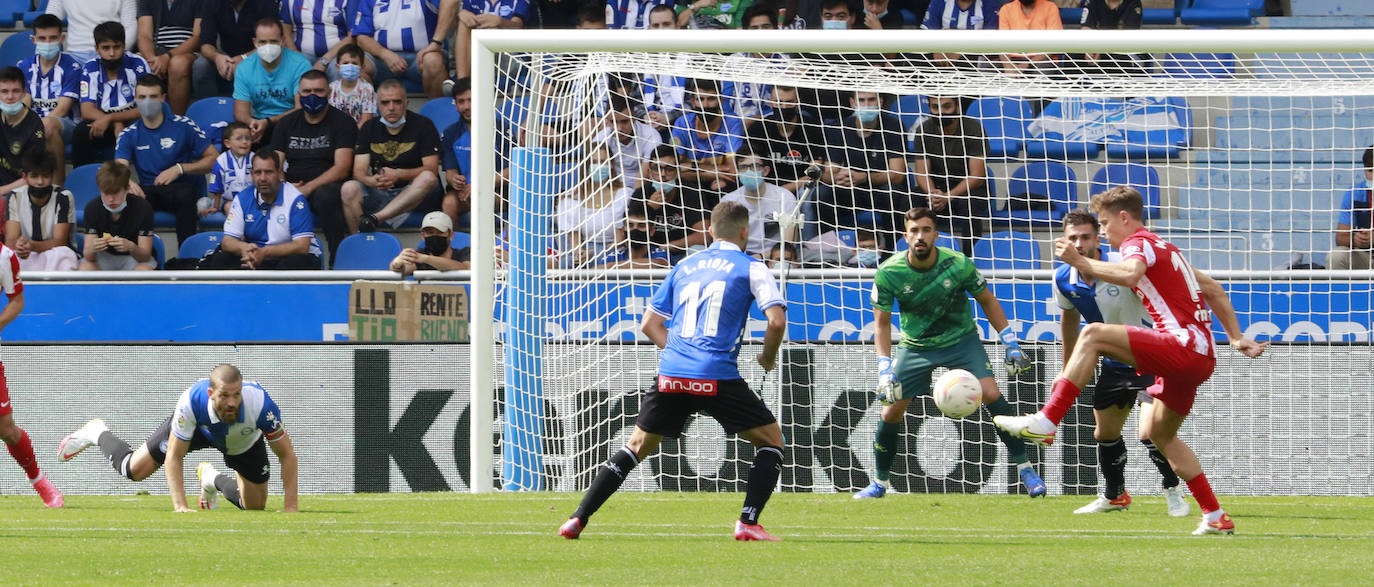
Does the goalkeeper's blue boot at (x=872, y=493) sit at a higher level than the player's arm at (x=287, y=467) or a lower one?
lower

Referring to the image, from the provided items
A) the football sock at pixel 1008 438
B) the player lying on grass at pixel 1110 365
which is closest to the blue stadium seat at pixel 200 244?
the football sock at pixel 1008 438

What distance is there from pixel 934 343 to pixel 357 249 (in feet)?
18.4

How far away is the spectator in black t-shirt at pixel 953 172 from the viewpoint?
12195 mm

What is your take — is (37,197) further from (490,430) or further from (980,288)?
(980,288)

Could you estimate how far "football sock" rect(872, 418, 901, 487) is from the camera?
33.0 ft

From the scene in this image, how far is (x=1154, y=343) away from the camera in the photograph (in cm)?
710

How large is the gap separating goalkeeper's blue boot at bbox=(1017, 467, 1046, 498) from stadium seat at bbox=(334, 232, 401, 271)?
5752 millimetres

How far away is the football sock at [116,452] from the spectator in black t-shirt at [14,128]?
5.01 meters

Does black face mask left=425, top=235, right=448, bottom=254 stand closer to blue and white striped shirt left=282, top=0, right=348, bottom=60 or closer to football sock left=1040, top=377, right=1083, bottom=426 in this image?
blue and white striped shirt left=282, top=0, right=348, bottom=60

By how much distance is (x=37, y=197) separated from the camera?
1370 centimetres

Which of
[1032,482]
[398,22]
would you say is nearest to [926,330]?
[1032,482]

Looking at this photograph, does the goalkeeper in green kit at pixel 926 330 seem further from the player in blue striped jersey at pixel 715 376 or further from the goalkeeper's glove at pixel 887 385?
the player in blue striped jersey at pixel 715 376

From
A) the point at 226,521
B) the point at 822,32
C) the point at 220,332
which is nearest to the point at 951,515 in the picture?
the point at 822,32

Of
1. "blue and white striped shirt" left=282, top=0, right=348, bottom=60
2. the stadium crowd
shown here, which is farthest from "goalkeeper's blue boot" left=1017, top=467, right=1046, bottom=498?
"blue and white striped shirt" left=282, top=0, right=348, bottom=60
